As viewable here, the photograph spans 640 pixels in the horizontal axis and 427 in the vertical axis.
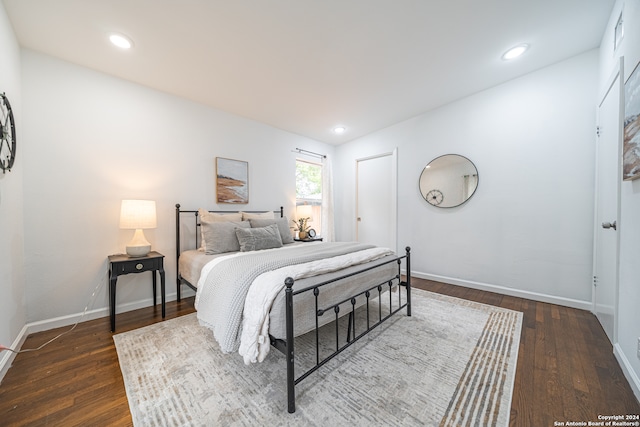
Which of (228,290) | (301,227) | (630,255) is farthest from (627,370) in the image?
(301,227)

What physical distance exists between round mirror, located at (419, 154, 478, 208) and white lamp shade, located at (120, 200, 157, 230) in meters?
3.75

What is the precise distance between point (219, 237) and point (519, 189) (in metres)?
3.74

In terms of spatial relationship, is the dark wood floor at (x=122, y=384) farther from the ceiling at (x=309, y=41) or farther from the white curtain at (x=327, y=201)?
the white curtain at (x=327, y=201)

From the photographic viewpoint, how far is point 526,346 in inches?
76.8

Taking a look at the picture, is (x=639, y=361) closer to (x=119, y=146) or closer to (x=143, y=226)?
(x=143, y=226)

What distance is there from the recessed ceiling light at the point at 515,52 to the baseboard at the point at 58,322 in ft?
15.6

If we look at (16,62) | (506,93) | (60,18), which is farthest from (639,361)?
(16,62)

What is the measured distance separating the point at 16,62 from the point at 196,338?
2867mm

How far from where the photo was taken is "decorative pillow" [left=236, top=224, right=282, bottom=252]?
2695 millimetres

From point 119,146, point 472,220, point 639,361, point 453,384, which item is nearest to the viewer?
point 639,361

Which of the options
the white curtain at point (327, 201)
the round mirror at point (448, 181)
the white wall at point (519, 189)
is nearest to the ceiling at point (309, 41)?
the white wall at point (519, 189)

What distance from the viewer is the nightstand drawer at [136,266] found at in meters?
2.34

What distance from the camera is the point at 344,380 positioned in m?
1.57

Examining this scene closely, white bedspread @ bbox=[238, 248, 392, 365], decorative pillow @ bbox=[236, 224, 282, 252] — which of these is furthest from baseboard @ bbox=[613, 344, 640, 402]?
decorative pillow @ bbox=[236, 224, 282, 252]
